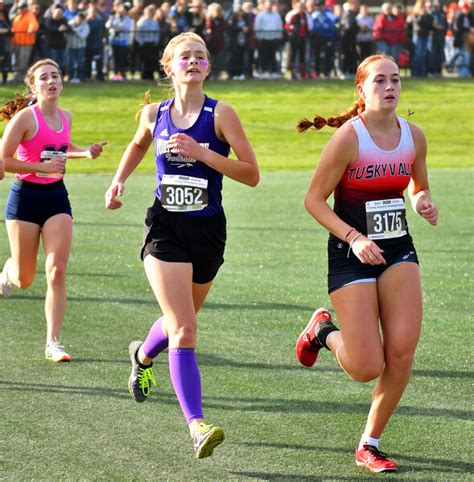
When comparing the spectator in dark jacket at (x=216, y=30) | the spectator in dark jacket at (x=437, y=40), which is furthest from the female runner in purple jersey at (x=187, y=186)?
the spectator in dark jacket at (x=437, y=40)

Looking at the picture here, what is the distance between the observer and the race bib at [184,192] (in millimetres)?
6266

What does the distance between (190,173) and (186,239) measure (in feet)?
1.12

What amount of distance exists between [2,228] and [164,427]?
854 cm

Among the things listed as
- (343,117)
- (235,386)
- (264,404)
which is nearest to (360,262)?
(343,117)

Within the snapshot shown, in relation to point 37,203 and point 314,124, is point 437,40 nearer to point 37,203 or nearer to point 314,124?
point 37,203

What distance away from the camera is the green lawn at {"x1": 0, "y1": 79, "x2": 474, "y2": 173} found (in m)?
27.0

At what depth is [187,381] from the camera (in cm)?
597

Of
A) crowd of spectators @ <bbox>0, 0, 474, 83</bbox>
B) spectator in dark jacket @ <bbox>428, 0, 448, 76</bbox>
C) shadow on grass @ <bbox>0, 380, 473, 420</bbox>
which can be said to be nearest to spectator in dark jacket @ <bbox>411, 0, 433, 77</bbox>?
crowd of spectators @ <bbox>0, 0, 474, 83</bbox>

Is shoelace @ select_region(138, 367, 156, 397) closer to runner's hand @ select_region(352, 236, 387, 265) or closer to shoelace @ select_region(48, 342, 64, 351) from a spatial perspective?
shoelace @ select_region(48, 342, 64, 351)

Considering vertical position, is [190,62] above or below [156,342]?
above

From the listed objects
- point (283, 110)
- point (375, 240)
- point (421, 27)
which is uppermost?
point (375, 240)

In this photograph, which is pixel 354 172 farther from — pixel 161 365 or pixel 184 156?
pixel 161 365

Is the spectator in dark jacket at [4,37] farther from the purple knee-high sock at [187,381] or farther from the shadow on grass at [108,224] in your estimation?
the purple knee-high sock at [187,381]

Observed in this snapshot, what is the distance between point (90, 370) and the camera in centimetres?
788
